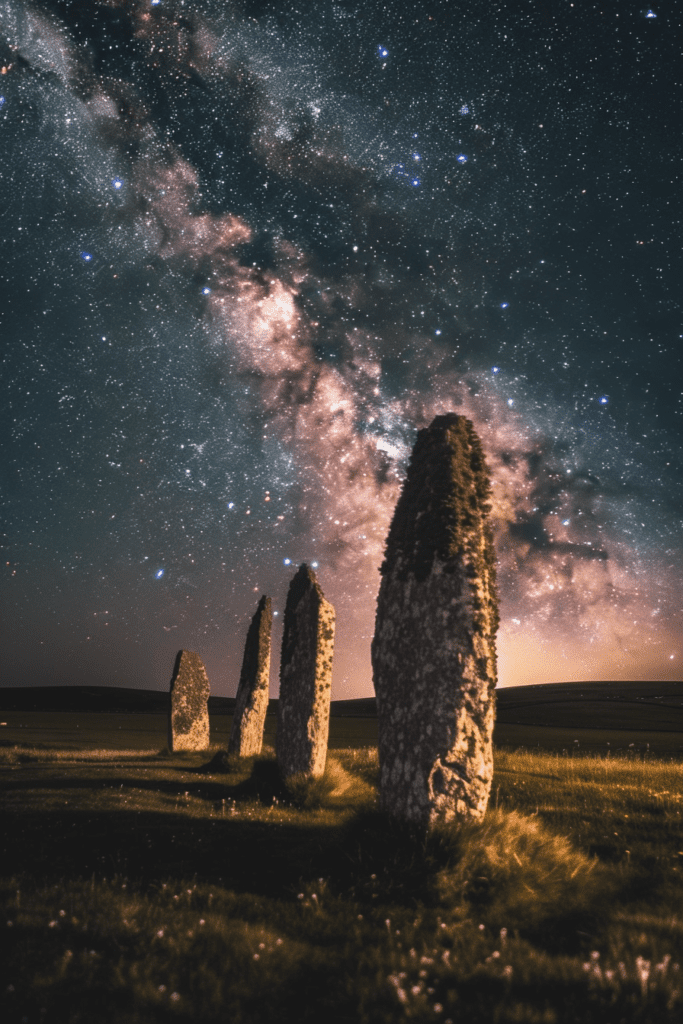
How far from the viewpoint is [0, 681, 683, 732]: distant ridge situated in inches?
1725

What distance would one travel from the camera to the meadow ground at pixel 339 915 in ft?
13.6

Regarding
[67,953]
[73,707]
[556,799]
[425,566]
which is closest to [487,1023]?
[67,953]

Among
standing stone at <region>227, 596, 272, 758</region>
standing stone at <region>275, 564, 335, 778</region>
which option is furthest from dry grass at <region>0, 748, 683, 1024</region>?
standing stone at <region>227, 596, 272, 758</region>

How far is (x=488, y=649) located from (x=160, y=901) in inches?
186

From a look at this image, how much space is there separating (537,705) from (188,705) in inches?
1784

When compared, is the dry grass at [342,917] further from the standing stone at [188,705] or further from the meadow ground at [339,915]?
the standing stone at [188,705]

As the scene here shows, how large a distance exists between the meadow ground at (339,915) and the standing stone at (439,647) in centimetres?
52

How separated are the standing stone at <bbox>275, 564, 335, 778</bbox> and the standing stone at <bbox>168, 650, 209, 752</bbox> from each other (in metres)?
7.60

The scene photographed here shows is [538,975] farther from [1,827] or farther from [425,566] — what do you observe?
[1,827]

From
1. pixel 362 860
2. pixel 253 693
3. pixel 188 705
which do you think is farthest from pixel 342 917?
pixel 188 705

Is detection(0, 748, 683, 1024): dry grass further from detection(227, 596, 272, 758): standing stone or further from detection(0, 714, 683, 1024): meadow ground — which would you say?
detection(227, 596, 272, 758): standing stone

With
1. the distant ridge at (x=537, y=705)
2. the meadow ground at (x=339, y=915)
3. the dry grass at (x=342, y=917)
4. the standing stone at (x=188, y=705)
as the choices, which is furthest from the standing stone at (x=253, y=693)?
the distant ridge at (x=537, y=705)

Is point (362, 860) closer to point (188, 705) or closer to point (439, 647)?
point (439, 647)

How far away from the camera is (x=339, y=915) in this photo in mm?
5648
